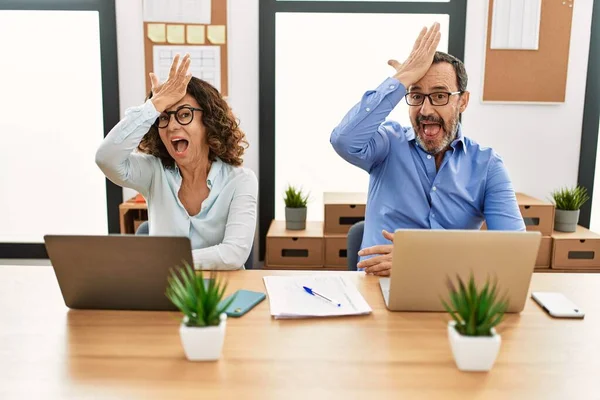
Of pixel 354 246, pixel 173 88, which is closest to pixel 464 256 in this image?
pixel 354 246

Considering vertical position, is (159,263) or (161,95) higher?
(161,95)

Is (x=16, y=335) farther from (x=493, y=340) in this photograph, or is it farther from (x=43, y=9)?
(x=43, y=9)

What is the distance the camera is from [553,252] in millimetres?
3266

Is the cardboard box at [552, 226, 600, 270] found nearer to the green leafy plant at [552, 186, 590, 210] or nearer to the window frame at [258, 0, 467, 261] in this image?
the green leafy plant at [552, 186, 590, 210]

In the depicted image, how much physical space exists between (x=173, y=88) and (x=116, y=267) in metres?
0.83

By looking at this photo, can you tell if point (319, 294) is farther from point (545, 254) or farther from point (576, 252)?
point (576, 252)

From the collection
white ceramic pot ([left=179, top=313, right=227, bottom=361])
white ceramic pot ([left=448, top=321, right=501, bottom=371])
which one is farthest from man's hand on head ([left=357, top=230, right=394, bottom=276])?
white ceramic pot ([left=179, top=313, right=227, bottom=361])

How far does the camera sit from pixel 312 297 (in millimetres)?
1417

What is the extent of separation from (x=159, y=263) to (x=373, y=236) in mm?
1063

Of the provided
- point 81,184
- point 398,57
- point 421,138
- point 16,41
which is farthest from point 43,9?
point 421,138

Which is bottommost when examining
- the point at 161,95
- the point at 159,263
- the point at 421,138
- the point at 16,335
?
the point at 16,335

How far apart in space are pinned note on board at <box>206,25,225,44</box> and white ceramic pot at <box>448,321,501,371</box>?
2.96 metres

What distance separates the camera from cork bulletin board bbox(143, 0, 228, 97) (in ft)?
11.5

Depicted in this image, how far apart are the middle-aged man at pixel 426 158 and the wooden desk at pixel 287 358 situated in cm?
68
